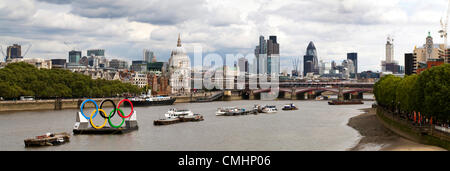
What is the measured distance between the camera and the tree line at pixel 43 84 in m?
86.9

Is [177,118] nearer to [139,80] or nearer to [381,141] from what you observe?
[381,141]

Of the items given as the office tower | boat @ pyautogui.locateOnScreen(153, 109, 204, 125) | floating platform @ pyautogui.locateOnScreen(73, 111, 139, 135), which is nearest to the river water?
floating platform @ pyautogui.locateOnScreen(73, 111, 139, 135)

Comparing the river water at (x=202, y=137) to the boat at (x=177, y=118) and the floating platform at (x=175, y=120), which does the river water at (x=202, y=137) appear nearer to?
the floating platform at (x=175, y=120)

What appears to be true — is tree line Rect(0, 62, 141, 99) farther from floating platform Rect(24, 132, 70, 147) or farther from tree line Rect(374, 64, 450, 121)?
tree line Rect(374, 64, 450, 121)

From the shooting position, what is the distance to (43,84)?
92.7 metres

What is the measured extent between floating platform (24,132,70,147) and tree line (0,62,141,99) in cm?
4762

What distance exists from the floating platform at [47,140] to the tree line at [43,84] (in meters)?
47.6

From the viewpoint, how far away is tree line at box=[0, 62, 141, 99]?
285 ft

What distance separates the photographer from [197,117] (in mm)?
65562

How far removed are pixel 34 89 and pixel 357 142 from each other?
217 ft

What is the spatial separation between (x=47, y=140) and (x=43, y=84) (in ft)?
185

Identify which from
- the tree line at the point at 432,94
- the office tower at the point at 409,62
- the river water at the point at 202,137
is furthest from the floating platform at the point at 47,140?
the office tower at the point at 409,62
